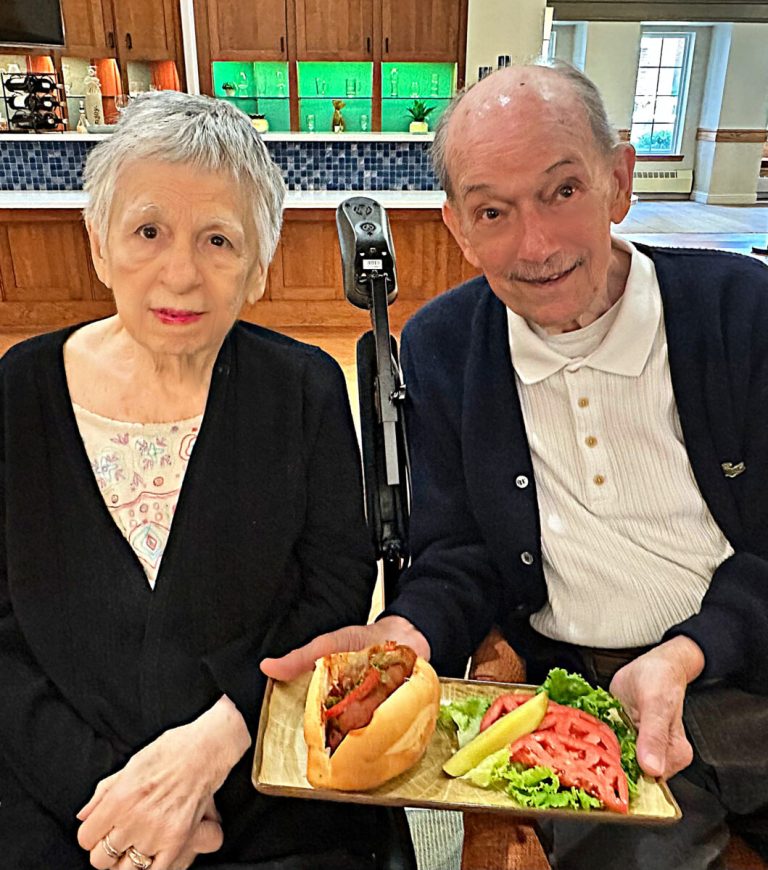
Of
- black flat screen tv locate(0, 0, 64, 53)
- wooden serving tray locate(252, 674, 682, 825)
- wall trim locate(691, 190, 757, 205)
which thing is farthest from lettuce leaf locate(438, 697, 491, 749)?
wall trim locate(691, 190, 757, 205)

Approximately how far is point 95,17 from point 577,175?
7816mm

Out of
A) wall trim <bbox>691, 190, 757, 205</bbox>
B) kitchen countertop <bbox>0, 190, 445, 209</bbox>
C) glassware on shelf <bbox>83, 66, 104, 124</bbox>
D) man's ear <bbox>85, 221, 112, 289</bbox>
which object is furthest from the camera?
wall trim <bbox>691, 190, 757, 205</bbox>

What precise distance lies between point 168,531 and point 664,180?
1518cm

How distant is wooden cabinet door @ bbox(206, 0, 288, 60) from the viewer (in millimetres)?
7570

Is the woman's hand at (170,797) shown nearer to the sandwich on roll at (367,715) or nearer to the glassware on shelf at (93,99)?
the sandwich on roll at (367,715)

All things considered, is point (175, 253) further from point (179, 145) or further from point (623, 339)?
point (623, 339)

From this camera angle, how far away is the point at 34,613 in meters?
1.10

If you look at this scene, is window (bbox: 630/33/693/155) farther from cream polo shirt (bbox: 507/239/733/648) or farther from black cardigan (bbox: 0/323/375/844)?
black cardigan (bbox: 0/323/375/844)

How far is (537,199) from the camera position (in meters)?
1.18

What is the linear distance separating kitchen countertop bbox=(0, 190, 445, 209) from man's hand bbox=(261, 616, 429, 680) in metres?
4.12

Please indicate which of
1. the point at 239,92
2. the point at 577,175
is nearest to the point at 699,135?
the point at 239,92

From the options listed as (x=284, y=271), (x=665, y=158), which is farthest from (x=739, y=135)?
(x=284, y=271)

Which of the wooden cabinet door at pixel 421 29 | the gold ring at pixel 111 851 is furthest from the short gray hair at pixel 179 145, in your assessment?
the wooden cabinet door at pixel 421 29

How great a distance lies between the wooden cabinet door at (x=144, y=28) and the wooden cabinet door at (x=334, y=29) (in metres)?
1.23
